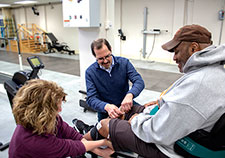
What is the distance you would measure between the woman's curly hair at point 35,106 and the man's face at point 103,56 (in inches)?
30.3

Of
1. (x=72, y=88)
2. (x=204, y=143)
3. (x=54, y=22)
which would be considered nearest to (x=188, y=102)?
(x=204, y=143)

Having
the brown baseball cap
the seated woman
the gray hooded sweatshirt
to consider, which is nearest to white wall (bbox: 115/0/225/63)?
the brown baseball cap

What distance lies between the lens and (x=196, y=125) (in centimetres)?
90

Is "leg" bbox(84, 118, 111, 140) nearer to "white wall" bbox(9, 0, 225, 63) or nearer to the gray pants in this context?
the gray pants

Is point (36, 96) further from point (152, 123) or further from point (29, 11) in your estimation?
point (29, 11)

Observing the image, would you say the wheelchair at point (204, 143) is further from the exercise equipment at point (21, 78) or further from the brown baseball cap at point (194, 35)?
the exercise equipment at point (21, 78)

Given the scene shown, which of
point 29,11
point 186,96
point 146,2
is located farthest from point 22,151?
point 29,11

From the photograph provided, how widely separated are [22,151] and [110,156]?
535 mm

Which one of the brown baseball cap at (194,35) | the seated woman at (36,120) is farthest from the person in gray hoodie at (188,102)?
the seated woman at (36,120)

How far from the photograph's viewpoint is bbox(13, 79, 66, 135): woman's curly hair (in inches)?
38.5

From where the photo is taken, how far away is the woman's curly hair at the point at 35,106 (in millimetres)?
979

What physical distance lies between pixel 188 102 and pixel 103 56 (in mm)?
1004

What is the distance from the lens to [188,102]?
89 cm

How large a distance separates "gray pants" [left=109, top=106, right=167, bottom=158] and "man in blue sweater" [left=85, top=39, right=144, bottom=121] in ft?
1.60
